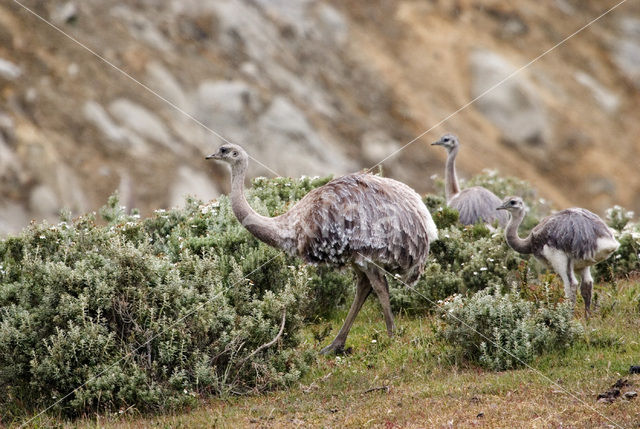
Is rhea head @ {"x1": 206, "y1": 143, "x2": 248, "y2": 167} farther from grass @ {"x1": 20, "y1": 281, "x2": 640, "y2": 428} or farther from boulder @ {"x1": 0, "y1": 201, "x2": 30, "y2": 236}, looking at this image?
boulder @ {"x1": 0, "y1": 201, "x2": 30, "y2": 236}

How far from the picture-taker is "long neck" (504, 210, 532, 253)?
35.0 feet

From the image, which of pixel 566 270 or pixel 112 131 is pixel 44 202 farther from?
pixel 566 270

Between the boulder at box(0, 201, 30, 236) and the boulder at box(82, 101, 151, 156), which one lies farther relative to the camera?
the boulder at box(82, 101, 151, 156)

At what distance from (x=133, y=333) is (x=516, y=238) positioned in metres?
4.36

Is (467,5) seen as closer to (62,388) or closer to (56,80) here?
(56,80)

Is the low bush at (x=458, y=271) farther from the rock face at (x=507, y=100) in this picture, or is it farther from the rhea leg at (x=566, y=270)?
the rock face at (x=507, y=100)

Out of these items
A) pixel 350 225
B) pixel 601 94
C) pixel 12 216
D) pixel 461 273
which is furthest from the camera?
pixel 601 94

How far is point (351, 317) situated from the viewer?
10.1m

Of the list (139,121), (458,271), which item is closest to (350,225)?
(458,271)

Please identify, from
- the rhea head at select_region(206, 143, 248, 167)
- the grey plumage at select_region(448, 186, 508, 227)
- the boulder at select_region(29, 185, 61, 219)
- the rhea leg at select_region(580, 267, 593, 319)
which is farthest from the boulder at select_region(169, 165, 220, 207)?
the rhea leg at select_region(580, 267, 593, 319)

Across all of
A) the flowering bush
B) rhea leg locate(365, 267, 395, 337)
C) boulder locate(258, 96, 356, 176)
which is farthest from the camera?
boulder locate(258, 96, 356, 176)

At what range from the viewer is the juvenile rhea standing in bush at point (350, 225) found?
9.30 meters

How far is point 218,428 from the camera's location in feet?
25.6

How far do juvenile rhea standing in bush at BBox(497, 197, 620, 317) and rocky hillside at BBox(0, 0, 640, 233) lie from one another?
14905mm
